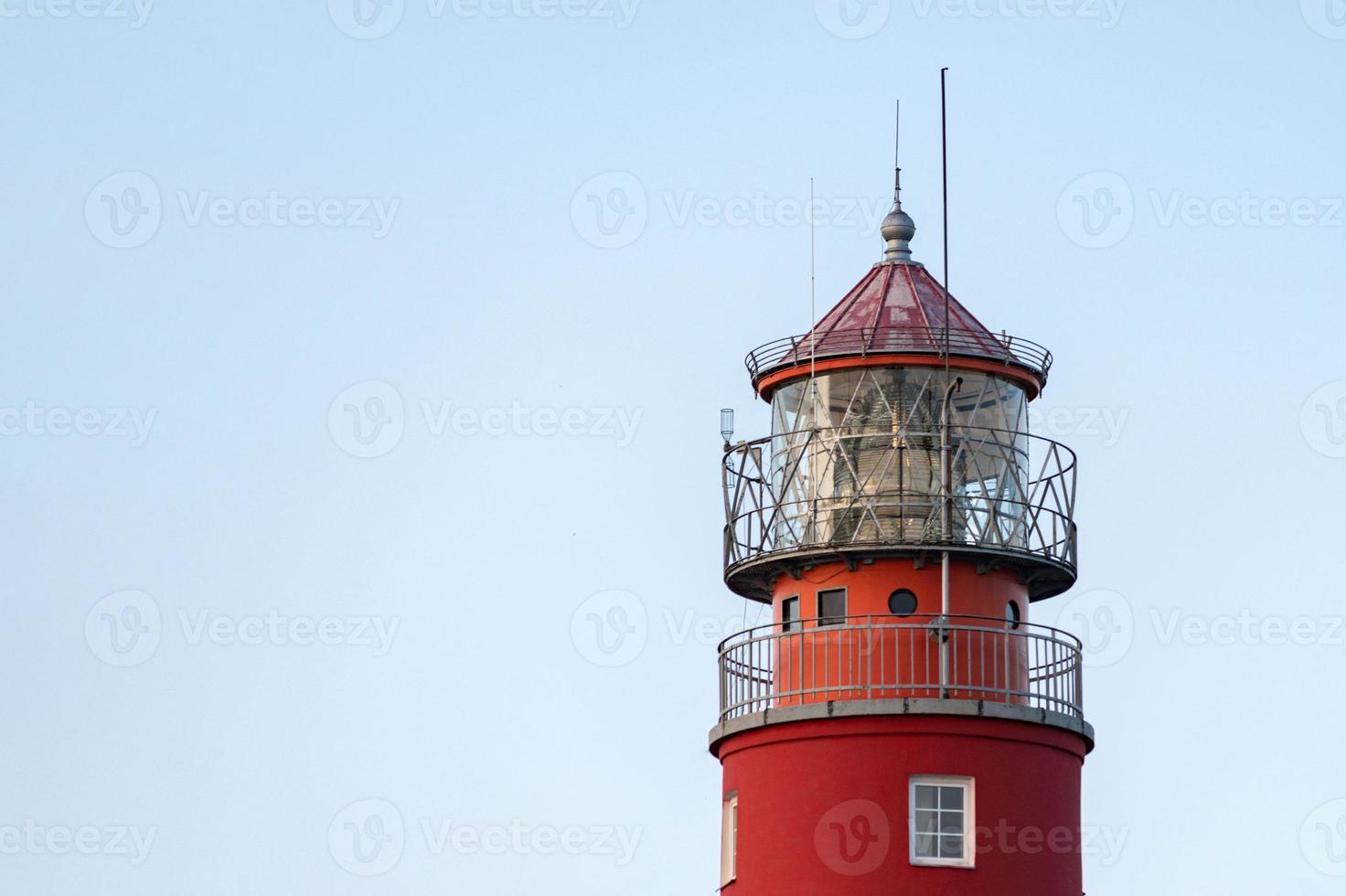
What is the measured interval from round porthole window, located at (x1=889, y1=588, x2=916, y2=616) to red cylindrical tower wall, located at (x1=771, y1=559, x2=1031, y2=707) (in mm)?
56

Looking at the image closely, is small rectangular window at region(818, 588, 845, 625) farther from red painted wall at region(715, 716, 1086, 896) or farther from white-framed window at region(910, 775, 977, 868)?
white-framed window at region(910, 775, 977, 868)

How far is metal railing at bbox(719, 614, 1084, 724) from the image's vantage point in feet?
146

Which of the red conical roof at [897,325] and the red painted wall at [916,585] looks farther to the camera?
the red conical roof at [897,325]

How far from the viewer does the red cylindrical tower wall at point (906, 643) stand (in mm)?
44531

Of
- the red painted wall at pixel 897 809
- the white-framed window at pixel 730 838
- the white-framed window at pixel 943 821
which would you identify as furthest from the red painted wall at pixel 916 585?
the white-framed window at pixel 730 838

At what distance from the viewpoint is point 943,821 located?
43969mm

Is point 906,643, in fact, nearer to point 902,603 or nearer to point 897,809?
point 902,603

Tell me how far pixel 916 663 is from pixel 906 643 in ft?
1.07

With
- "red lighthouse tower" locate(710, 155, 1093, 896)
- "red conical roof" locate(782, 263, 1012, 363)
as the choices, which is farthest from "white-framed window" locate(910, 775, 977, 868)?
"red conical roof" locate(782, 263, 1012, 363)

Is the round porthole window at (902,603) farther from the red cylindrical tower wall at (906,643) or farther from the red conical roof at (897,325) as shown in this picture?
the red conical roof at (897,325)

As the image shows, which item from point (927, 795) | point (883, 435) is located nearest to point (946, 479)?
point (883, 435)

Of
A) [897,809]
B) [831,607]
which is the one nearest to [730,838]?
[897,809]

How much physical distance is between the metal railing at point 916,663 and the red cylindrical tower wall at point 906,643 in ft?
0.04

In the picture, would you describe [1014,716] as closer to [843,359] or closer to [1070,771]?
[1070,771]
